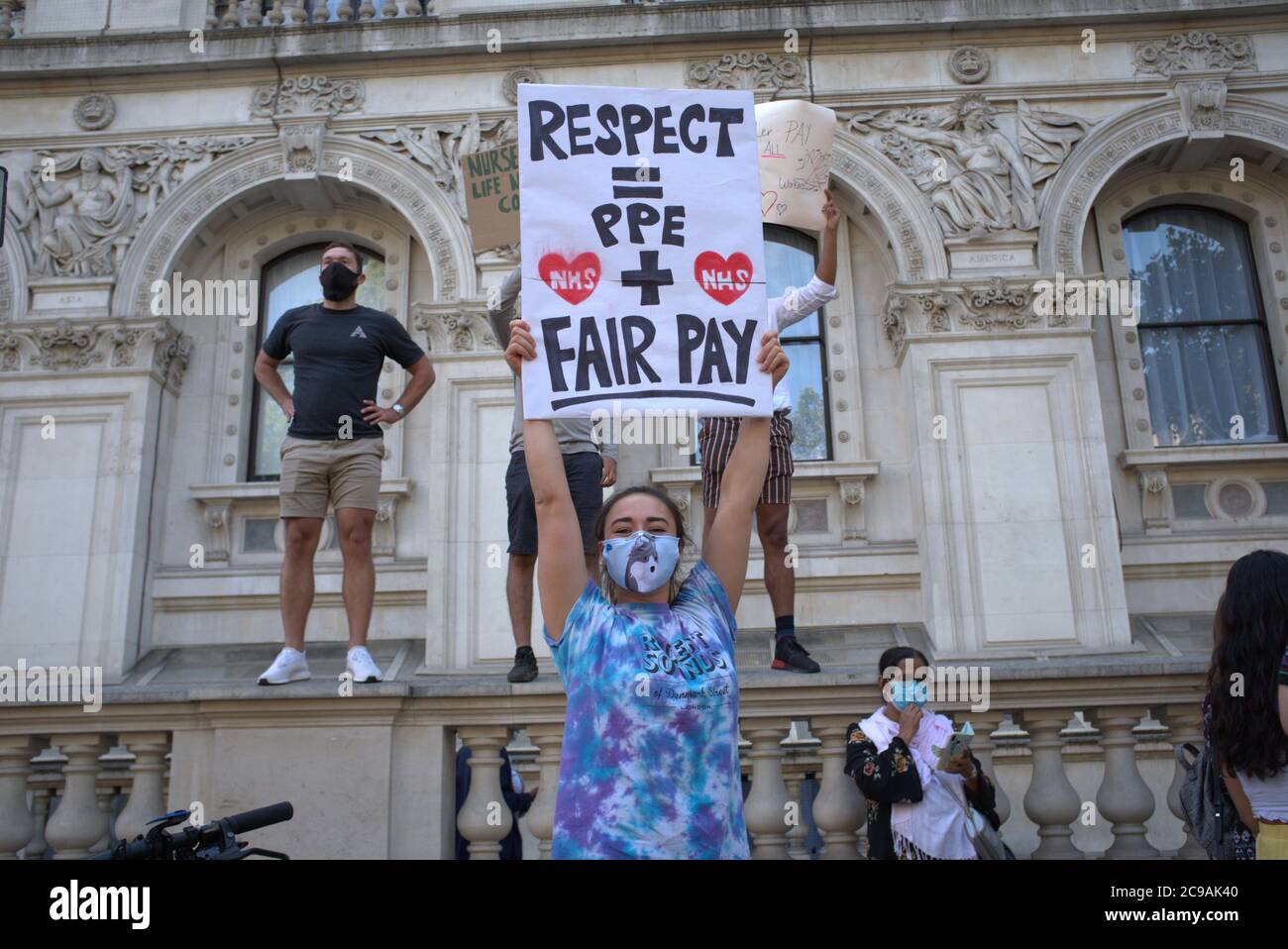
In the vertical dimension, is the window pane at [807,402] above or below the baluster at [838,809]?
above

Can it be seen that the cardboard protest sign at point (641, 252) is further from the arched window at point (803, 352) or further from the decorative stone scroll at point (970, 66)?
the decorative stone scroll at point (970, 66)

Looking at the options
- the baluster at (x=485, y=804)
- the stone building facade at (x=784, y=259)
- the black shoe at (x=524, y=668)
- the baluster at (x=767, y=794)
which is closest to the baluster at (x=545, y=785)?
the baluster at (x=485, y=804)

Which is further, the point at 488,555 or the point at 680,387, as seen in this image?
the point at 488,555

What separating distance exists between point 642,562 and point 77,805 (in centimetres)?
392

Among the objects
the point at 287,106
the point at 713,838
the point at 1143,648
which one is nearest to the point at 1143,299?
the point at 1143,648

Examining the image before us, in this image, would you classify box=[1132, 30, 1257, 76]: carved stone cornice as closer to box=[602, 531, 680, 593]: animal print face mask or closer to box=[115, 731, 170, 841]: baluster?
box=[602, 531, 680, 593]: animal print face mask

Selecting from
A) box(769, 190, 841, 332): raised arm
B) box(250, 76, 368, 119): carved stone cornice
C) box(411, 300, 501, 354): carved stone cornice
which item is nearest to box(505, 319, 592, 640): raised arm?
box(769, 190, 841, 332): raised arm

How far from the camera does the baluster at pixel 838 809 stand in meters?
5.57

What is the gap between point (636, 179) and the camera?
4.36 m

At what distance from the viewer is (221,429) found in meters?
13.3

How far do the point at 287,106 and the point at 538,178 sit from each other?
10.2 meters

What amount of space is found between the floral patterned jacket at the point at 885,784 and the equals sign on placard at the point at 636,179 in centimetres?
272
